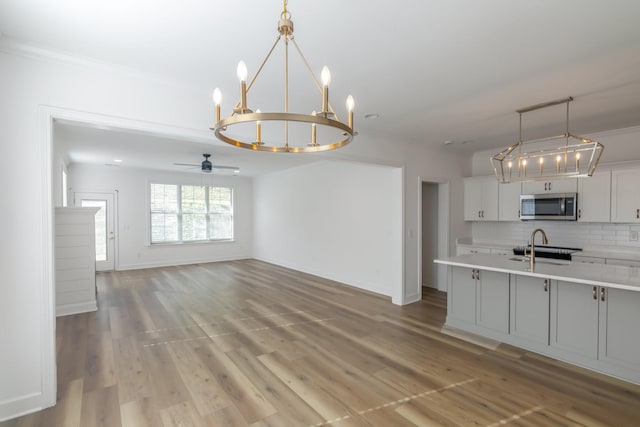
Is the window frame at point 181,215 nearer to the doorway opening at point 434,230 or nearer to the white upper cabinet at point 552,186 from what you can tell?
the doorway opening at point 434,230

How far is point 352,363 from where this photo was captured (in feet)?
10.2

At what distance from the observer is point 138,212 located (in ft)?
26.9

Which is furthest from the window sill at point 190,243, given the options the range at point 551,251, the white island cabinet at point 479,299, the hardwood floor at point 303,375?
the range at point 551,251

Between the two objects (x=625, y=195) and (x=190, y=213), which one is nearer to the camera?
(x=625, y=195)

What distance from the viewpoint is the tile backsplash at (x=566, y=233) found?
14.8ft

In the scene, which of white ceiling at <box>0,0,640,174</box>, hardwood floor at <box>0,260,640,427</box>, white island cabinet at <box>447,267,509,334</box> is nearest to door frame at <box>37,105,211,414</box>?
hardwood floor at <box>0,260,640,427</box>

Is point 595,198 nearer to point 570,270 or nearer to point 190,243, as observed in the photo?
point 570,270

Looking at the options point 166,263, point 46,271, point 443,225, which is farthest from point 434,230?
point 166,263

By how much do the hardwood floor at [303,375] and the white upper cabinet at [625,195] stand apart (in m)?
2.58

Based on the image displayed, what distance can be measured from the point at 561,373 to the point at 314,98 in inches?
138

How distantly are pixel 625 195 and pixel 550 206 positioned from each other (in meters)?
0.84

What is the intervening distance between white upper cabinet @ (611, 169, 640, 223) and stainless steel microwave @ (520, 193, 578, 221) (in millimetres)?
420

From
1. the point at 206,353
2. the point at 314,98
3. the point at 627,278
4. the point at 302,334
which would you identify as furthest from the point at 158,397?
the point at 627,278

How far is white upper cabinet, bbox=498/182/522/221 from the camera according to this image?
5.31m
